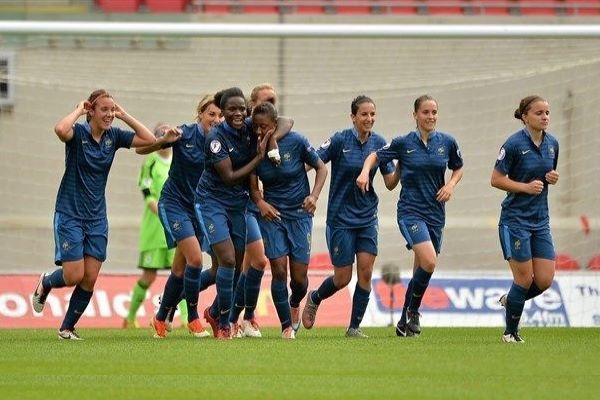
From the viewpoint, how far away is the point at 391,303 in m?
17.4

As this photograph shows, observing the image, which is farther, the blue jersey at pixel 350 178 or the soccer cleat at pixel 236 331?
the blue jersey at pixel 350 178

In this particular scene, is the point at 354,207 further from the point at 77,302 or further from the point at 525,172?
the point at 77,302

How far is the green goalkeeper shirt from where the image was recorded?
16.7m

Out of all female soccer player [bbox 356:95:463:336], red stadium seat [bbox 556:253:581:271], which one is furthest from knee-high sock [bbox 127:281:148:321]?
red stadium seat [bbox 556:253:581:271]

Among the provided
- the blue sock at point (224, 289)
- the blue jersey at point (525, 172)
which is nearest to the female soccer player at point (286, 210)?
the blue sock at point (224, 289)

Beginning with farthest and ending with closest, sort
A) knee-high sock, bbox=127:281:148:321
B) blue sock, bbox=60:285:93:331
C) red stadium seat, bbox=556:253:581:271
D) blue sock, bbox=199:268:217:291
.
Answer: red stadium seat, bbox=556:253:581:271 < knee-high sock, bbox=127:281:148:321 < blue sock, bbox=199:268:217:291 < blue sock, bbox=60:285:93:331

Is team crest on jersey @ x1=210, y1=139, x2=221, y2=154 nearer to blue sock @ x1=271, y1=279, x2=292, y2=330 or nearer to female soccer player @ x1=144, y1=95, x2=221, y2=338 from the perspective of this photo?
female soccer player @ x1=144, y1=95, x2=221, y2=338

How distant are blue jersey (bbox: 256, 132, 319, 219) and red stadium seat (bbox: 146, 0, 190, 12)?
11.6 metres

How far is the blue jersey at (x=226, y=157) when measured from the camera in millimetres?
12484

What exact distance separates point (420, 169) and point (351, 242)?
965 mm

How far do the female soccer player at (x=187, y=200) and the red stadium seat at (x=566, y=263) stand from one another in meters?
6.39

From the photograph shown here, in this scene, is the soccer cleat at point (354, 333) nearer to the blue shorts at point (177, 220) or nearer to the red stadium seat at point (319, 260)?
the blue shorts at point (177, 220)

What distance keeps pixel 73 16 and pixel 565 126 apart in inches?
364

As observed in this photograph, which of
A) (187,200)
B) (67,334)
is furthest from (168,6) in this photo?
(67,334)
